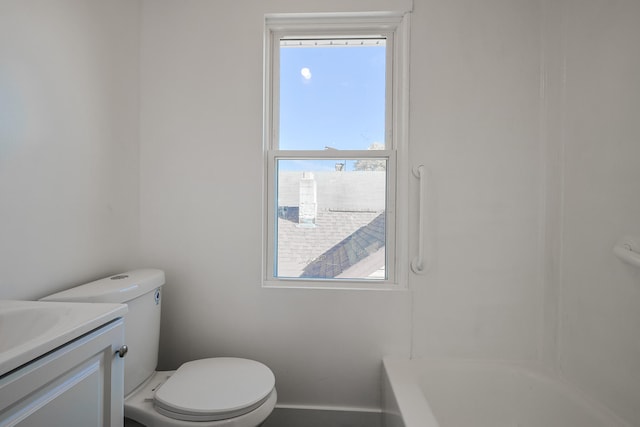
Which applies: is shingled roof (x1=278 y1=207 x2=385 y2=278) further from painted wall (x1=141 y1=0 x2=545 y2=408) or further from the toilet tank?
the toilet tank

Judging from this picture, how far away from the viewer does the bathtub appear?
116 cm

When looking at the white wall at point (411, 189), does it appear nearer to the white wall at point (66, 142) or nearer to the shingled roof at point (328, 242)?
the white wall at point (66, 142)

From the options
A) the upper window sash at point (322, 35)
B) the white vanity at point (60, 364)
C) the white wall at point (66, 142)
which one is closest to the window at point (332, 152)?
the upper window sash at point (322, 35)

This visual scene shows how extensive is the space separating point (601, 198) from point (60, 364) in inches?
70.5

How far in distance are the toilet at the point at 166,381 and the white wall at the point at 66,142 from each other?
0.14 m

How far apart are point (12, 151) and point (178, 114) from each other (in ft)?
2.23

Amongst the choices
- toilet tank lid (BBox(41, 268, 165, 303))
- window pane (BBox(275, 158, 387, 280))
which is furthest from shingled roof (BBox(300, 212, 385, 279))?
toilet tank lid (BBox(41, 268, 165, 303))

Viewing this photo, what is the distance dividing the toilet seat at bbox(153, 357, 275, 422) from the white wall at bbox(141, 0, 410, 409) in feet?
0.80

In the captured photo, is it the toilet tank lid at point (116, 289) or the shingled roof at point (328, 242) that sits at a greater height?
the shingled roof at point (328, 242)

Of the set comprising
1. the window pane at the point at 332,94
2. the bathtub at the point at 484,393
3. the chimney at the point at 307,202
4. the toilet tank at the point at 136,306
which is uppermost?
the window pane at the point at 332,94

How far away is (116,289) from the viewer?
1.01m

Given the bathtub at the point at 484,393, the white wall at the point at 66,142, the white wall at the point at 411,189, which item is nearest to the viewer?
the white wall at the point at 66,142

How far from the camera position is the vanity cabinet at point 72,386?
0.50 m

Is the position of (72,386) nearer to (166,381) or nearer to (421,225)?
(166,381)
